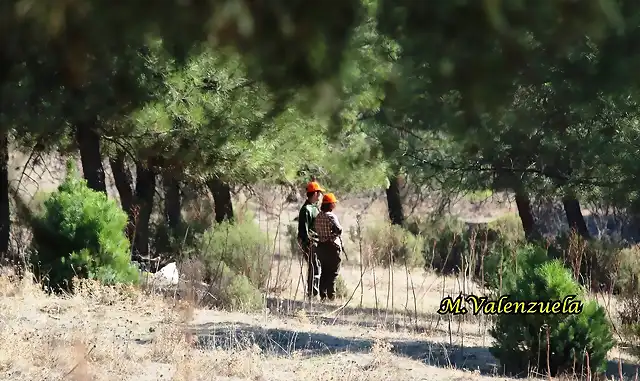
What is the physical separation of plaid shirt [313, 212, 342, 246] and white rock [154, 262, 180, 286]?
1.82 m

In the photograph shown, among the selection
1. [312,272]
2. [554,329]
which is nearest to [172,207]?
[312,272]

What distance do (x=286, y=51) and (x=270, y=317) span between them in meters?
7.05

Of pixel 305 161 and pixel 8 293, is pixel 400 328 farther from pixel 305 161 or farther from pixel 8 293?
pixel 305 161

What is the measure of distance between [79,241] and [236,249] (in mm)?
→ 4225

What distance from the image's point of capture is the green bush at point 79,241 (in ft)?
31.6

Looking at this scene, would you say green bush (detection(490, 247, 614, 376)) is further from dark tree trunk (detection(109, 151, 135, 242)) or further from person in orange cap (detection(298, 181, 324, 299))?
dark tree trunk (detection(109, 151, 135, 242))

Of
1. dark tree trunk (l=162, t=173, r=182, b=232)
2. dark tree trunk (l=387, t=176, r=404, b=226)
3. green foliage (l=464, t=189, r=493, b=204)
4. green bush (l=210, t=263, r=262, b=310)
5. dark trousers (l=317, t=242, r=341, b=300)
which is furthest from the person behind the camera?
dark tree trunk (l=387, t=176, r=404, b=226)

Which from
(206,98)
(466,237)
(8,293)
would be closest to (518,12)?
(8,293)

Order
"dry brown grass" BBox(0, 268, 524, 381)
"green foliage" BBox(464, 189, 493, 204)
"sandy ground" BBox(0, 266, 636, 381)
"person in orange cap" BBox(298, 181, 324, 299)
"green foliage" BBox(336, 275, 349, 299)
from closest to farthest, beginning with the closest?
"dry brown grass" BBox(0, 268, 524, 381) → "sandy ground" BBox(0, 266, 636, 381) → "person in orange cap" BBox(298, 181, 324, 299) → "green foliage" BBox(336, 275, 349, 299) → "green foliage" BBox(464, 189, 493, 204)

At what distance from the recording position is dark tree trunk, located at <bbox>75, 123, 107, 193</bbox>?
1156cm

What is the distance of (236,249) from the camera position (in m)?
13.8

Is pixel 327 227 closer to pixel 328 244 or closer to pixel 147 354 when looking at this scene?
pixel 328 244

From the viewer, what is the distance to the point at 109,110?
7516 mm

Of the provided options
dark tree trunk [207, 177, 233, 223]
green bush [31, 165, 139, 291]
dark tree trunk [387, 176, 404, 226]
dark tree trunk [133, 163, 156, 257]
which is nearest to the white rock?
green bush [31, 165, 139, 291]
